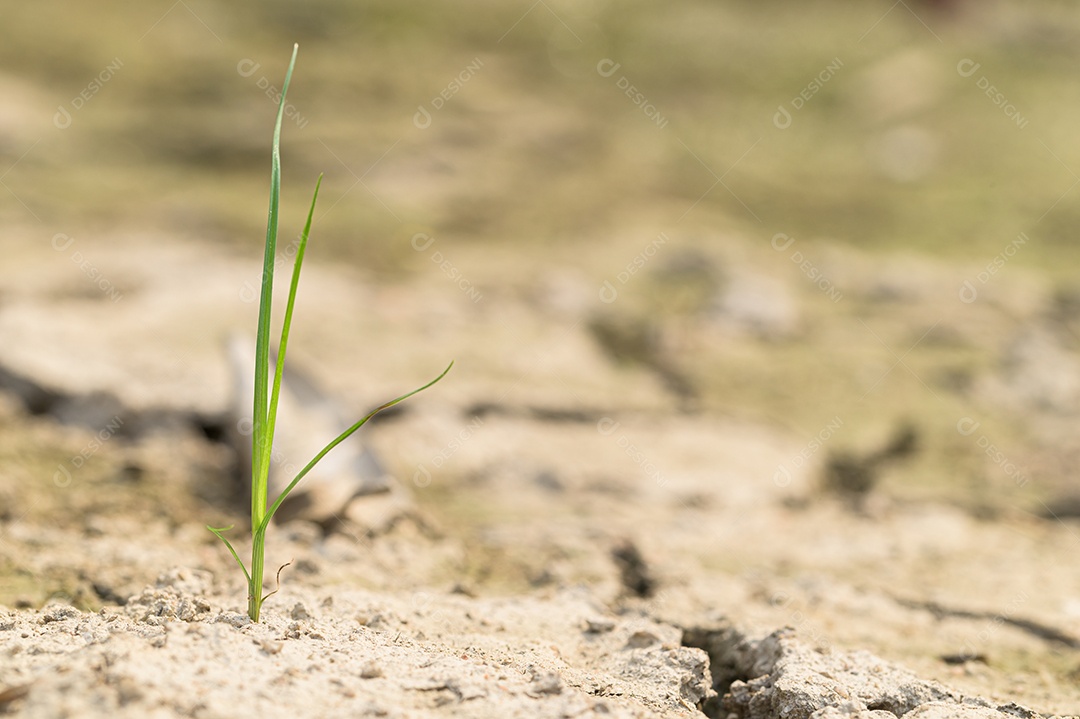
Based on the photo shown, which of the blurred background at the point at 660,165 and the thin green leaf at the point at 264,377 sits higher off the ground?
the blurred background at the point at 660,165

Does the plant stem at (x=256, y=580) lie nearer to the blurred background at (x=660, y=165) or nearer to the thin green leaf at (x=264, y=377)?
the thin green leaf at (x=264, y=377)

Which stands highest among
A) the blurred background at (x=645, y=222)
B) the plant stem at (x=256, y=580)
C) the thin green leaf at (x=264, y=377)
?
the blurred background at (x=645, y=222)

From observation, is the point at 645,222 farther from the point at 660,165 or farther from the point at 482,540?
the point at 482,540

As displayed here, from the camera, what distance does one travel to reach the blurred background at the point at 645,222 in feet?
6.68

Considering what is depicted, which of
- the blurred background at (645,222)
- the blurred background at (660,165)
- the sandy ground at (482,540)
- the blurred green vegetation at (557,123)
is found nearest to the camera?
the sandy ground at (482,540)

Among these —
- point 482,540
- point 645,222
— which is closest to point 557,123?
point 645,222

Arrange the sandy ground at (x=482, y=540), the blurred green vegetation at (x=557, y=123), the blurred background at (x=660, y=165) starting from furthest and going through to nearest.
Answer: the blurred green vegetation at (x=557, y=123)
the blurred background at (x=660, y=165)
the sandy ground at (x=482, y=540)

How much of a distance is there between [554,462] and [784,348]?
40.9 inches

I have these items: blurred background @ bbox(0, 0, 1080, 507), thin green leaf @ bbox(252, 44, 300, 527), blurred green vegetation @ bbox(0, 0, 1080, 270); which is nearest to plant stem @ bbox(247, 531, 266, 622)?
thin green leaf @ bbox(252, 44, 300, 527)

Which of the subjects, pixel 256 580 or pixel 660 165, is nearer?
pixel 256 580

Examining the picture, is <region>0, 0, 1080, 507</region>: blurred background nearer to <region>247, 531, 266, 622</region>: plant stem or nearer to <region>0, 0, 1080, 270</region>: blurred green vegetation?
<region>0, 0, 1080, 270</region>: blurred green vegetation

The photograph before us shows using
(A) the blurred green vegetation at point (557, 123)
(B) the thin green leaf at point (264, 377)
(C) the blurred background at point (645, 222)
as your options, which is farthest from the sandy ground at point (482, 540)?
(A) the blurred green vegetation at point (557, 123)

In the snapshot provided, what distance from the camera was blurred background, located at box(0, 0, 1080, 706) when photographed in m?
2.04

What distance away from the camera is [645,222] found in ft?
11.6
